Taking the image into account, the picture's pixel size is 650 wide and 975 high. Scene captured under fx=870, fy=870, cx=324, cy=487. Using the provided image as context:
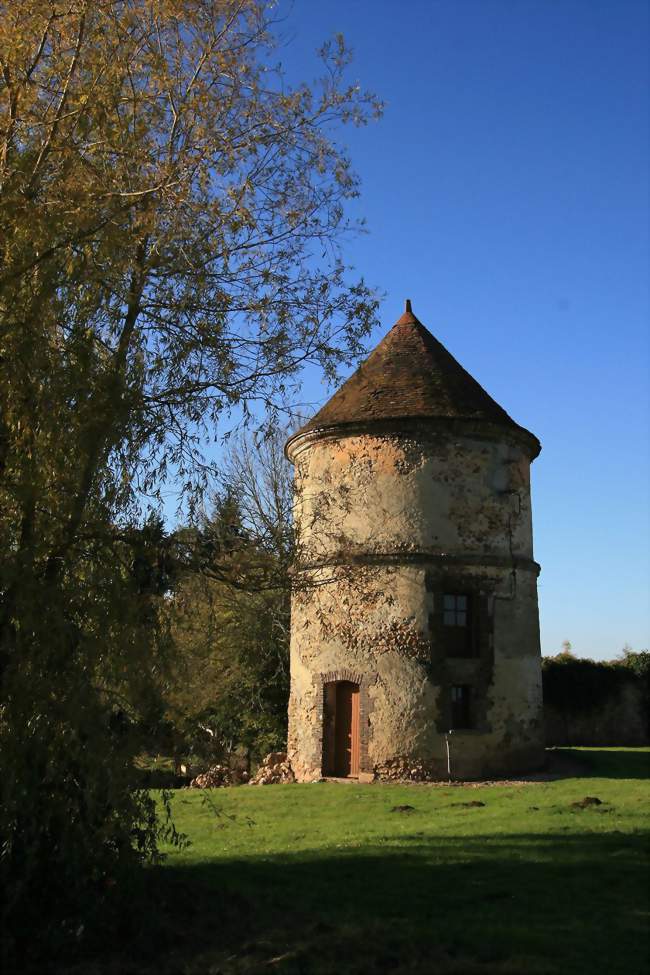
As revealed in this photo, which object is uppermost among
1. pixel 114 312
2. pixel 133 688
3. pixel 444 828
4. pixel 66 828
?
pixel 114 312

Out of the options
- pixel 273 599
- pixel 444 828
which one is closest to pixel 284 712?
pixel 273 599

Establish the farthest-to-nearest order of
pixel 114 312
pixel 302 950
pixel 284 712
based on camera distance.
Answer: pixel 284 712 → pixel 114 312 → pixel 302 950

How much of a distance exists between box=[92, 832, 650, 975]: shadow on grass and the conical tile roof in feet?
31.7

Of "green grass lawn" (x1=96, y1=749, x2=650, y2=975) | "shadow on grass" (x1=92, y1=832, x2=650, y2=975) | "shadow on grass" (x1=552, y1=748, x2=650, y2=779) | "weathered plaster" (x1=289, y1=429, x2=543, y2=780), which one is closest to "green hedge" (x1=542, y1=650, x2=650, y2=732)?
"shadow on grass" (x1=552, y1=748, x2=650, y2=779)

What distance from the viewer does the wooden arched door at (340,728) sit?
1738 centimetres

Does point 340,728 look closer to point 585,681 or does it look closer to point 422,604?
point 422,604

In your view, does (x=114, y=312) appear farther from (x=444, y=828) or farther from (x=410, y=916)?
(x=444, y=828)

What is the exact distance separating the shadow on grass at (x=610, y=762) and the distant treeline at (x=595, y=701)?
366 cm

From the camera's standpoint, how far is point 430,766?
54.4 ft

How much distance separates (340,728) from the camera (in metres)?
17.6

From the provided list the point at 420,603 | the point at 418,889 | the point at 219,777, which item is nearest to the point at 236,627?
the point at 219,777

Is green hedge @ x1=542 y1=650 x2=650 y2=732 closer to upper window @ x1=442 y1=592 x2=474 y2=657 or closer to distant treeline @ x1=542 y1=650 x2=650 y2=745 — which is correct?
distant treeline @ x1=542 y1=650 x2=650 y2=745

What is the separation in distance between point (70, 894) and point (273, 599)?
1732 centimetres

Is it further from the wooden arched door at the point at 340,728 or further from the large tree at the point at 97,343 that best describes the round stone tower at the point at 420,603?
the large tree at the point at 97,343
